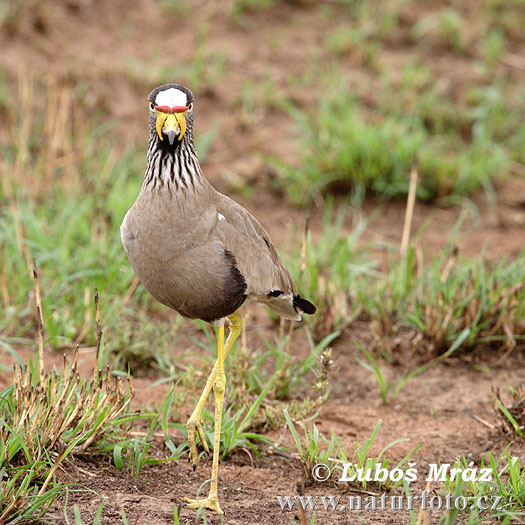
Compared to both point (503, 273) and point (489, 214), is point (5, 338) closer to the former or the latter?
point (503, 273)

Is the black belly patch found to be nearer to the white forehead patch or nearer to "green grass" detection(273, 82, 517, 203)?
the white forehead patch

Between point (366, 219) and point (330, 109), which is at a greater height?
point (330, 109)

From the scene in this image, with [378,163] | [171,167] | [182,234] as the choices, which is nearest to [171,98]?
[171,167]

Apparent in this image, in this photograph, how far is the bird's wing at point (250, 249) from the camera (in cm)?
358

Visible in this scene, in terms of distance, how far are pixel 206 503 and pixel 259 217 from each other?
3496 mm

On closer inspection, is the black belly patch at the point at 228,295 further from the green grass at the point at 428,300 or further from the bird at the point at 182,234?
the green grass at the point at 428,300

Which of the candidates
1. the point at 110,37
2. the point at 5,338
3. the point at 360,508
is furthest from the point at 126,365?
the point at 110,37

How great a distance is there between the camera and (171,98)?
3295mm

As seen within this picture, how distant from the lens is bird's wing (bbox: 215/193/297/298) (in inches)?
141

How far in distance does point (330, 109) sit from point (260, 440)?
410cm

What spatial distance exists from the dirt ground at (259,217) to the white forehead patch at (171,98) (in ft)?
5.04

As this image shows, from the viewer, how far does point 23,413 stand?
327cm

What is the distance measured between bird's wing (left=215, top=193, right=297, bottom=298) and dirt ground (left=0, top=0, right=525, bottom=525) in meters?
0.81

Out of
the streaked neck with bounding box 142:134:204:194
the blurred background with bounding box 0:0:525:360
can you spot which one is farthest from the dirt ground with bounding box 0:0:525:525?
the streaked neck with bounding box 142:134:204:194
